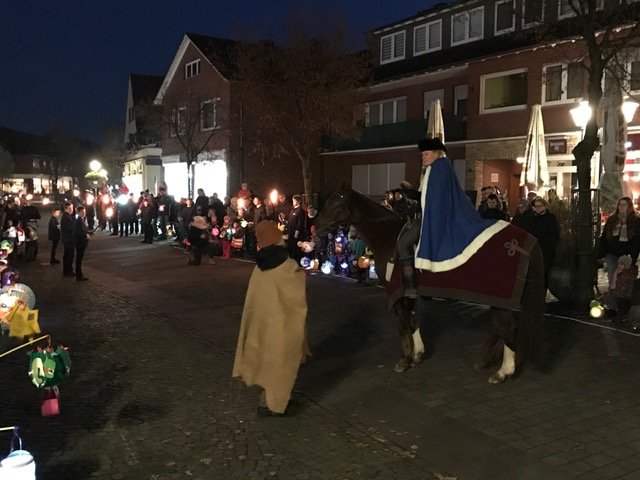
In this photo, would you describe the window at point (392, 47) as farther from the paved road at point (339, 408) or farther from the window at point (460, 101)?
the paved road at point (339, 408)

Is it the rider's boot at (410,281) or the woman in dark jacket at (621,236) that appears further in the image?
the woman in dark jacket at (621,236)

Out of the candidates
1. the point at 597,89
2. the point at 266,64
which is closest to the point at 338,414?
the point at 597,89

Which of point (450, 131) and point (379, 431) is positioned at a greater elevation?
point (450, 131)

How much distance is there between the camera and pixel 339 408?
6398 millimetres

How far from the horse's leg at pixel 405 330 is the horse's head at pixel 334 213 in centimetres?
128

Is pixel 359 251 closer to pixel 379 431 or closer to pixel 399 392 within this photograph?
pixel 399 392

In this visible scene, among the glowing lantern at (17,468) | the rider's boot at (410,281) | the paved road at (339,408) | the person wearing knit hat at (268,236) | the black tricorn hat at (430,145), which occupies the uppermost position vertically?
the black tricorn hat at (430,145)

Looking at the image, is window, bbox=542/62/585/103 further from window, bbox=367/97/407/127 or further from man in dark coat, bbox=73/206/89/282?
man in dark coat, bbox=73/206/89/282

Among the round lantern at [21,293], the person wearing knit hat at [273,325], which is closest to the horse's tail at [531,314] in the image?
the person wearing knit hat at [273,325]

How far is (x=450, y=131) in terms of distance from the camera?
28.1 metres

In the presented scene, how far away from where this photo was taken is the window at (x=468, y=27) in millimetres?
27922

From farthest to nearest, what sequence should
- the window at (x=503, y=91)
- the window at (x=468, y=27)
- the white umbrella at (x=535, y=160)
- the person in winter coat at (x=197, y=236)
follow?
the window at (x=468, y=27)
the window at (x=503, y=91)
the person in winter coat at (x=197, y=236)
the white umbrella at (x=535, y=160)

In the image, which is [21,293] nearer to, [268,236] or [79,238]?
[268,236]

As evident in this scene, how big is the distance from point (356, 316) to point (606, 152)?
599cm
